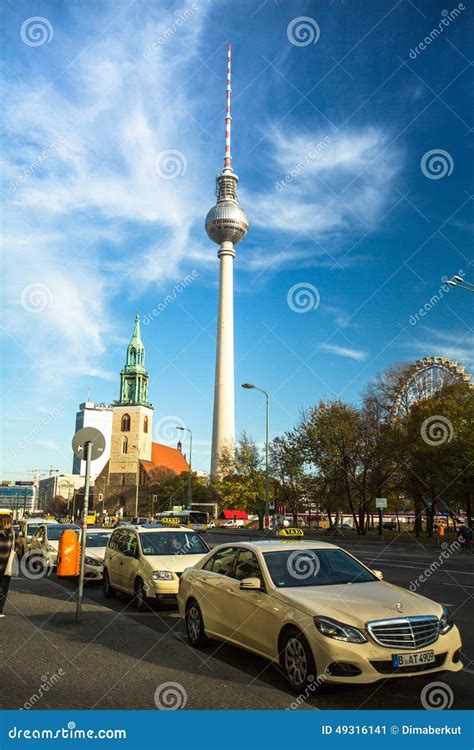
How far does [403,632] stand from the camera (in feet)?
19.7

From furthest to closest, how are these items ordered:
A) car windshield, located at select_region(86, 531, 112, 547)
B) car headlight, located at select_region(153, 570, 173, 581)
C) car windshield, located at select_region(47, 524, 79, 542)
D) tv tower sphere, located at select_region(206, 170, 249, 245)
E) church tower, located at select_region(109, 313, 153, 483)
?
1. tv tower sphere, located at select_region(206, 170, 249, 245)
2. church tower, located at select_region(109, 313, 153, 483)
3. car windshield, located at select_region(47, 524, 79, 542)
4. car windshield, located at select_region(86, 531, 112, 547)
5. car headlight, located at select_region(153, 570, 173, 581)

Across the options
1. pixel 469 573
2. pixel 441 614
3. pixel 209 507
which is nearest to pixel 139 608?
pixel 441 614

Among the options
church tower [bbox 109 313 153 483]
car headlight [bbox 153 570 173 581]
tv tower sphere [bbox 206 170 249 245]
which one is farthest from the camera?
tv tower sphere [bbox 206 170 249 245]

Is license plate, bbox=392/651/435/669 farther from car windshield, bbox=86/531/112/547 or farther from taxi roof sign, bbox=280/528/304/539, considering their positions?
car windshield, bbox=86/531/112/547

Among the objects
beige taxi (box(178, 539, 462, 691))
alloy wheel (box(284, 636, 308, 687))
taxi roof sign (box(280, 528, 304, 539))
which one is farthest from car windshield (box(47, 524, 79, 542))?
alloy wheel (box(284, 636, 308, 687))

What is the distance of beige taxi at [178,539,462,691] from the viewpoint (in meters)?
5.85

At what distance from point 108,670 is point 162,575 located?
4429mm

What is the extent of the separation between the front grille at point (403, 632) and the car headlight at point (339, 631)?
0.39 ft

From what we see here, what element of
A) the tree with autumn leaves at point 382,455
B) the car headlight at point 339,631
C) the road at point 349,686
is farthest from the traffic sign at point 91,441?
the tree with autumn leaves at point 382,455

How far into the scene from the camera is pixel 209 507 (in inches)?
3804

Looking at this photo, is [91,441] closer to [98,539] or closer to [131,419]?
[98,539]
